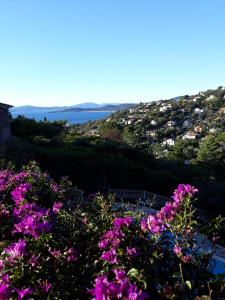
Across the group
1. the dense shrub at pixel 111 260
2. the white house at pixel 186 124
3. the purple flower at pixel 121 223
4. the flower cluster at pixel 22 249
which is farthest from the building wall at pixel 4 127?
the white house at pixel 186 124

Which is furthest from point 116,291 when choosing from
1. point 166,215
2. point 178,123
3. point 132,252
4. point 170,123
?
point 178,123

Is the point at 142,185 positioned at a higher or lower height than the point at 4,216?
lower

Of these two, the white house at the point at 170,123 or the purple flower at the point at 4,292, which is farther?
the white house at the point at 170,123

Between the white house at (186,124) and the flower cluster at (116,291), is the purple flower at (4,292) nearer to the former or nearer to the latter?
the flower cluster at (116,291)

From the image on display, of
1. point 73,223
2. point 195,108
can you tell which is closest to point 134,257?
point 73,223

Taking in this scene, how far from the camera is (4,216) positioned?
11.9 ft

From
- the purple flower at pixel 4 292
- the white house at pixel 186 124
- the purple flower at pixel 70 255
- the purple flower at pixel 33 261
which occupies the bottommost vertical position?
the white house at pixel 186 124

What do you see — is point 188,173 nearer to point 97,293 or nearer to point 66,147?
point 66,147

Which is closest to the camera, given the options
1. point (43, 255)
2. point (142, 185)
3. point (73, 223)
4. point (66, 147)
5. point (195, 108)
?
point (43, 255)

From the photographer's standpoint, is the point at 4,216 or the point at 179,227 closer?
the point at 179,227

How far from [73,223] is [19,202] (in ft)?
1.65

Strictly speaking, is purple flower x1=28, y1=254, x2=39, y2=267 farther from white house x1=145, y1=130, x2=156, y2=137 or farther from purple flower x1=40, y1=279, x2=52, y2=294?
white house x1=145, y1=130, x2=156, y2=137

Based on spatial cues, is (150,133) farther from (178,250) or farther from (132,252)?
(132,252)

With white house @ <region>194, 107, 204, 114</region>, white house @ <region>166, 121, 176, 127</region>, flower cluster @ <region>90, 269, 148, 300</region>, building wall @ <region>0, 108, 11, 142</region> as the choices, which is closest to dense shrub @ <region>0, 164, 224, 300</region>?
flower cluster @ <region>90, 269, 148, 300</region>
